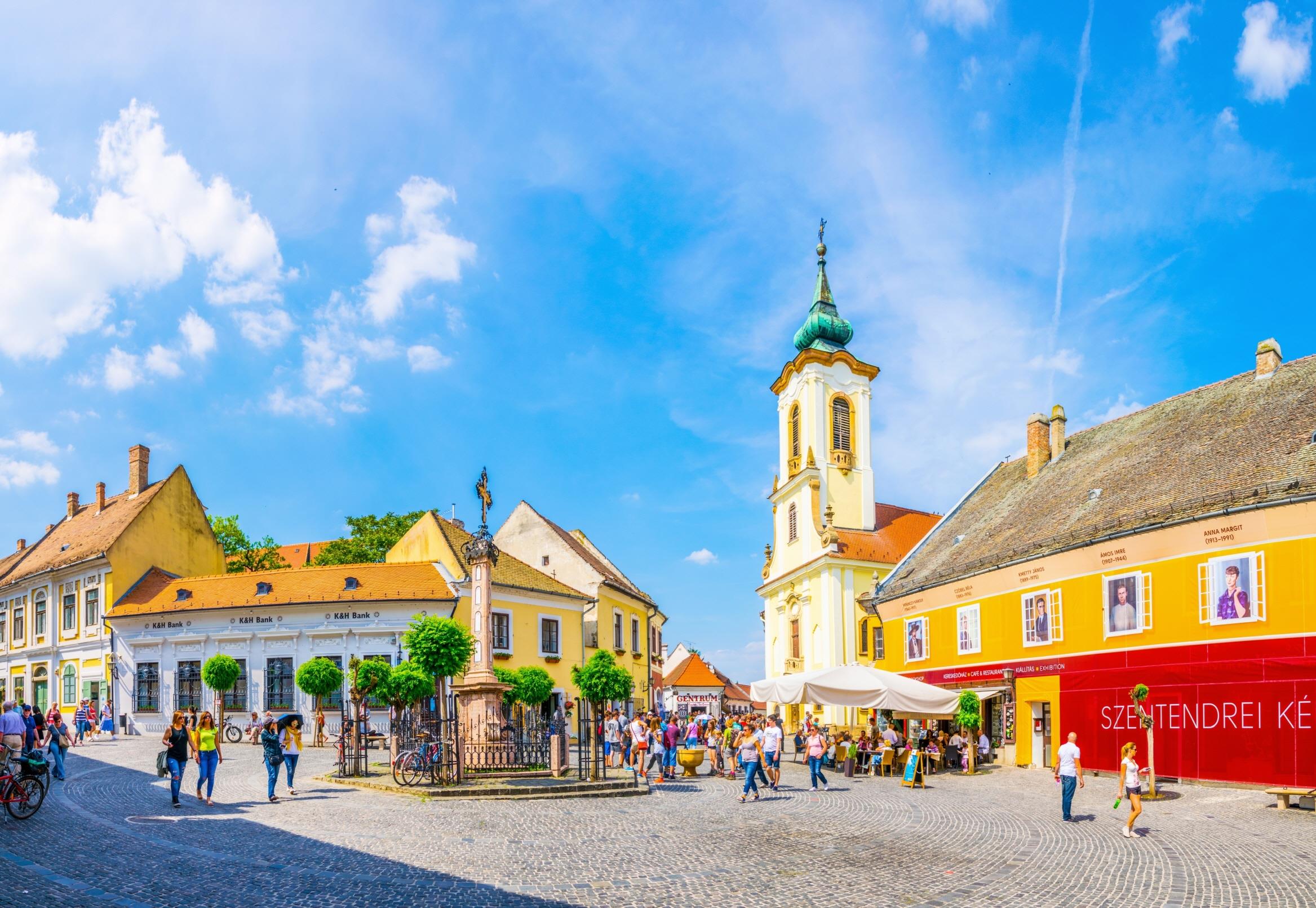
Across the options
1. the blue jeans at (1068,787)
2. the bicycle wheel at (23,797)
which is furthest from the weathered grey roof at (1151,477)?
the bicycle wheel at (23,797)

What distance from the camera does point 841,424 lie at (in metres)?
49.7

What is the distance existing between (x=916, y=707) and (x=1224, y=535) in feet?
26.0

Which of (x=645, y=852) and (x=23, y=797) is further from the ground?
(x=23, y=797)

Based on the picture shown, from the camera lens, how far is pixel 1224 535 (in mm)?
21203

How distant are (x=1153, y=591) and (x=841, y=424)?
89.9 ft

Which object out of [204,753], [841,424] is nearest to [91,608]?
[204,753]

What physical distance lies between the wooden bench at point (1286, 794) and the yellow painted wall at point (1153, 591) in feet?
12.2

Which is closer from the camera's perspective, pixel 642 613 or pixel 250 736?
pixel 250 736

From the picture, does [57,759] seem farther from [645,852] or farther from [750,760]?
[645,852]

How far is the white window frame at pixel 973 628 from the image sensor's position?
95.4 feet

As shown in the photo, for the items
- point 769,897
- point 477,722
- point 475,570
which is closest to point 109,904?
point 769,897

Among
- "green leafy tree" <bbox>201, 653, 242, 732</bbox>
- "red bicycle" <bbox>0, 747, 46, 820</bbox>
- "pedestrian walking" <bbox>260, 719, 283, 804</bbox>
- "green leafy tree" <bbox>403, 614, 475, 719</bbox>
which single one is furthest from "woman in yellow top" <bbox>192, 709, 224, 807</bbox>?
"green leafy tree" <bbox>201, 653, 242, 732</bbox>

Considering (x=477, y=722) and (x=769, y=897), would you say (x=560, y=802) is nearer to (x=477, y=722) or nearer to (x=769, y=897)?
(x=477, y=722)

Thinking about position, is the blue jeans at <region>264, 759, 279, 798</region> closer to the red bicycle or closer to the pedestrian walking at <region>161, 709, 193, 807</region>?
the pedestrian walking at <region>161, 709, 193, 807</region>
